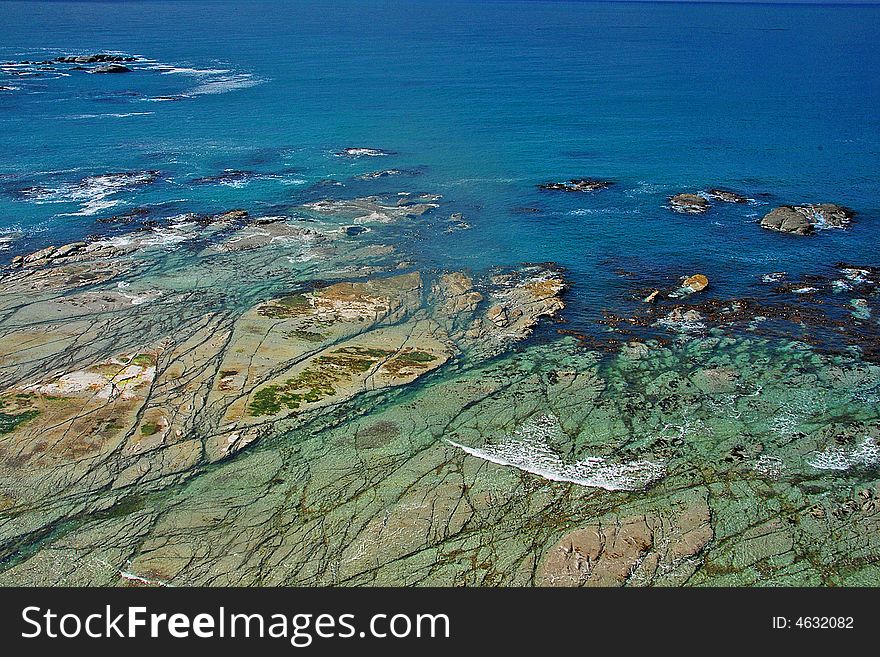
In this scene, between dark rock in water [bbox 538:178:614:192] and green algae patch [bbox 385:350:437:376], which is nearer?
green algae patch [bbox 385:350:437:376]

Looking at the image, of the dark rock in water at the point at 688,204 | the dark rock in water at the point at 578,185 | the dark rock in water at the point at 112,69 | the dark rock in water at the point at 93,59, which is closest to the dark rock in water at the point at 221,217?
the dark rock in water at the point at 578,185

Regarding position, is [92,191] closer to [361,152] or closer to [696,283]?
[361,152]

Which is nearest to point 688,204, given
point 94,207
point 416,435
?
point 416,435

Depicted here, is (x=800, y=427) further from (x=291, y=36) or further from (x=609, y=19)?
(x=609, y=19)

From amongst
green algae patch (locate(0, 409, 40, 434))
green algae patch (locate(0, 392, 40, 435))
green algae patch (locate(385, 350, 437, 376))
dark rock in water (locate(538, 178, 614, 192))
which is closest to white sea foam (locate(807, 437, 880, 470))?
green algae patch (locate(385, 350, 437, 376))

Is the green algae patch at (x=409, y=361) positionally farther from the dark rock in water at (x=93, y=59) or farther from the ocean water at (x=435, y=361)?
the dark rock in water at (x=93, y=59)

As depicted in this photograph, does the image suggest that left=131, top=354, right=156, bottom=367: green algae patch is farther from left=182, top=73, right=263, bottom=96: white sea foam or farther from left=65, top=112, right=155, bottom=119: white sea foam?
left=182, top=73, right=263, bottom=96: white sea foam
